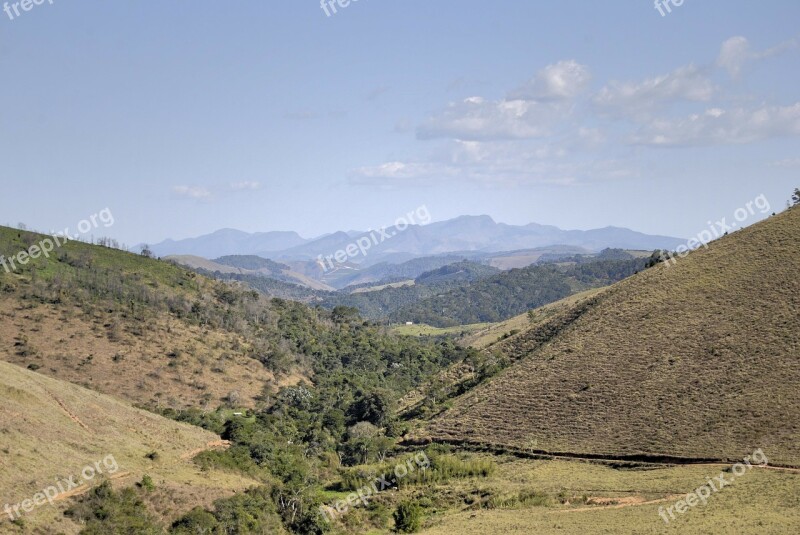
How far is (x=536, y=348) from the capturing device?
3324 inches

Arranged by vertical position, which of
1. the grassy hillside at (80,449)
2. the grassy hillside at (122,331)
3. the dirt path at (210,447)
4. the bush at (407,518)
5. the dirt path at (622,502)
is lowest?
the dirt path at (622,502)

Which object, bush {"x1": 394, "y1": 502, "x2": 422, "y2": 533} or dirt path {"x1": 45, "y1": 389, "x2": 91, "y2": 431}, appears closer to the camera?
bush {"x1": 394, "y1": 502, "x2": 422, "y2": 533}

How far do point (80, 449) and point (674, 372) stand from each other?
4674 cm

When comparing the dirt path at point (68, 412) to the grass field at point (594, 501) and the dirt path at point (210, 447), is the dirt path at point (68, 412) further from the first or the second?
the grass field at point (594, 501)

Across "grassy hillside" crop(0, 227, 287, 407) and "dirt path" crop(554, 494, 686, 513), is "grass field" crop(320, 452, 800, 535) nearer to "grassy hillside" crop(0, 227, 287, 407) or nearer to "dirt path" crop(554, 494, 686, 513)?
"dirt path" crop(554, 494, 686, 513)

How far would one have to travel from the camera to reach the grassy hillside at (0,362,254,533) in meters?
36.0

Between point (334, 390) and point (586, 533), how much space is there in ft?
215

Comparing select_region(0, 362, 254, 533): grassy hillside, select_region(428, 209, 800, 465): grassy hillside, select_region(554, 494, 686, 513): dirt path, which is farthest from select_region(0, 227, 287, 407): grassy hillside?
select_region(554, 494, 686, 513): dirt path

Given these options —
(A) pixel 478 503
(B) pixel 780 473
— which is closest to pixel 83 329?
(A) pixel 478 503

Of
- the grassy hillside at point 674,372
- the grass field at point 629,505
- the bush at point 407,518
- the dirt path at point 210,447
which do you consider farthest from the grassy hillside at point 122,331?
the grass field at point 629,505

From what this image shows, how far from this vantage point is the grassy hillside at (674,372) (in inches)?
2139

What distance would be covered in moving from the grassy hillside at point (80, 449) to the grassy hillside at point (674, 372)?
26.0 metres

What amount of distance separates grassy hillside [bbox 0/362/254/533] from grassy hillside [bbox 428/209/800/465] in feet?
85.4

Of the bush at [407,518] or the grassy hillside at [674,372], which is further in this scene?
the grassy hillside at [674,372]
